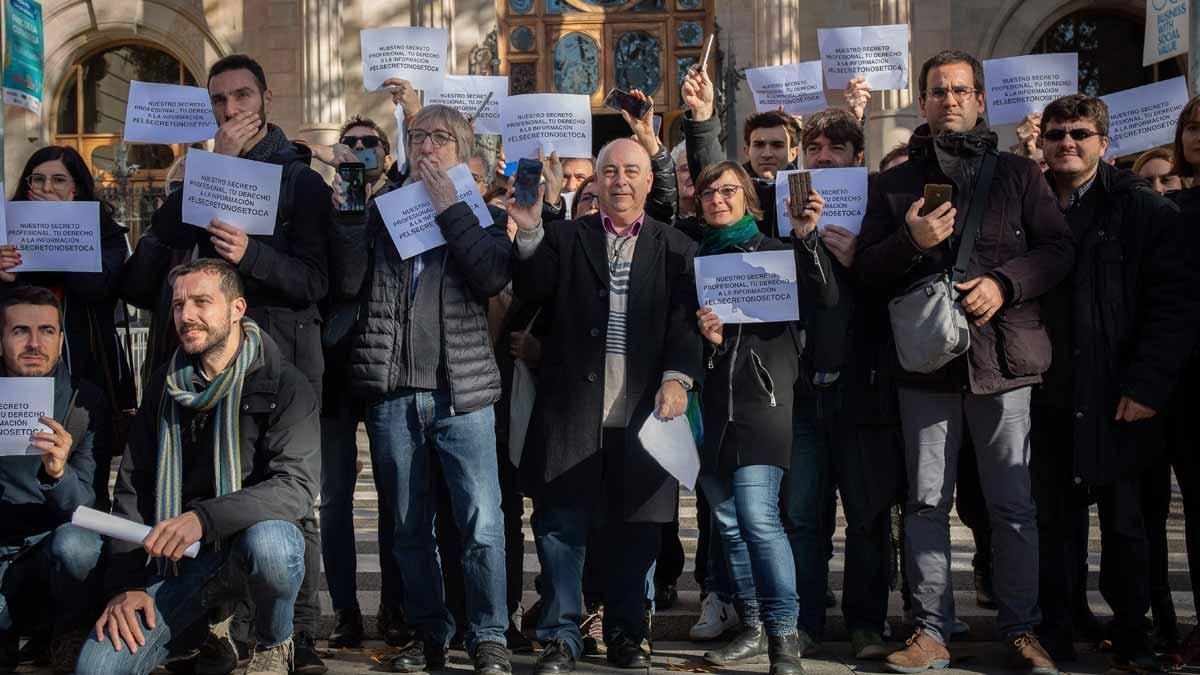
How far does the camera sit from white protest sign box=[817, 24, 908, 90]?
7.47 metres

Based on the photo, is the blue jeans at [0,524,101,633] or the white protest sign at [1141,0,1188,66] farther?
the white protest sign at [1141,0,1188,66]

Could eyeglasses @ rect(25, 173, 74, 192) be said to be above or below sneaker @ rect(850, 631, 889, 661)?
above

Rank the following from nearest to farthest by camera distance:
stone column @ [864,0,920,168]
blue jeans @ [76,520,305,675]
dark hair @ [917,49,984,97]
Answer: blue jeans @ [76,520,305,675], dark hair @ [917,49,984,97], stone column @ [864,0,920,168]

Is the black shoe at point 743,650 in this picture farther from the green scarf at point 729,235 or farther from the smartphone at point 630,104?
the smartphone at point 630,104

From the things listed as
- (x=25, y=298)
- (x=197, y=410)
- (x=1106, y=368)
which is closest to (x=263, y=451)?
(x=197, y=410)

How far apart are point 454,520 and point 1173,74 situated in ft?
50.9

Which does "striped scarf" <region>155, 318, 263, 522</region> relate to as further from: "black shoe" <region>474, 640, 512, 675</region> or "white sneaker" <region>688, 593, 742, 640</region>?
"white sneaker" <region>688, 593, 742, 640</region>

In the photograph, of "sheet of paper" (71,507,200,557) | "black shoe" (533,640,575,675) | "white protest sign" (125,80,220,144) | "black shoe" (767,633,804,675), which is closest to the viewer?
"sheet of paper" (71,507,200,557)

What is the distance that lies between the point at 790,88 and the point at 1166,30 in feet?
10.2

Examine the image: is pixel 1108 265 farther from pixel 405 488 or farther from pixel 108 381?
pixel 108 381

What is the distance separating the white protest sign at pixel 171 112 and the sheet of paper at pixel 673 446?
2.53m

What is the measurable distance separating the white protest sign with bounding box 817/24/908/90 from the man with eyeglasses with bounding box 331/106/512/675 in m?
2.39

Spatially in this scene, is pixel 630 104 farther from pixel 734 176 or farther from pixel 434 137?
pixel 434 137

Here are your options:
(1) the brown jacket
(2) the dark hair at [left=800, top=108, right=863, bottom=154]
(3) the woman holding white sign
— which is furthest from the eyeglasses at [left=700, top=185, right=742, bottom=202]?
(2) the dark hair at [left=800, top=108, right=863, bottom=154]
